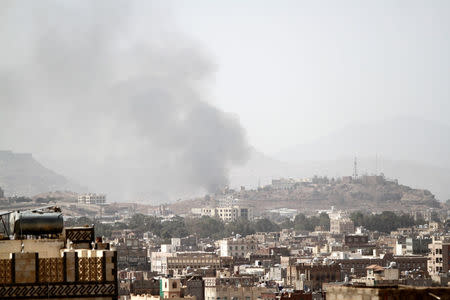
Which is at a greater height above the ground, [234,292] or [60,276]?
[234,292]

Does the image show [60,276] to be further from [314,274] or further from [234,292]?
[314,274]

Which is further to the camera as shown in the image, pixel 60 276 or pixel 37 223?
pixel 37 223

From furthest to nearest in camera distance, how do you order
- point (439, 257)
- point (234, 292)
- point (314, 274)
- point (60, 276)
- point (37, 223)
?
point (314, 274) < point (439, 257) < point (234, 292) < point (37, 223) < point (60, 276)

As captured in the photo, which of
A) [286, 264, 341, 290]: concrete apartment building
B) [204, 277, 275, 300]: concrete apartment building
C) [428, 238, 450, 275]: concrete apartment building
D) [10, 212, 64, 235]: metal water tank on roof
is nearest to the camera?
[10, 212, 64, 235]: metal water tank on roof

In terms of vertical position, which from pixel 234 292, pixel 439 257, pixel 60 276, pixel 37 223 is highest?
pixel 439 257

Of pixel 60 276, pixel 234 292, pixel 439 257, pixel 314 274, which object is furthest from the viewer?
pixel 314 274

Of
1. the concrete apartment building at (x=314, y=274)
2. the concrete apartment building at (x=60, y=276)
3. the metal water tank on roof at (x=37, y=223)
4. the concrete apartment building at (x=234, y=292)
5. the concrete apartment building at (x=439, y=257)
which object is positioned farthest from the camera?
the concrete apartment building at (x=439, y=257)

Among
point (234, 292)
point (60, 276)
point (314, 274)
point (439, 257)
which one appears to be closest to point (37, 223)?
point (60, 276)

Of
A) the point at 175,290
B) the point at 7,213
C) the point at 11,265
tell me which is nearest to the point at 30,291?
the point at 11,265

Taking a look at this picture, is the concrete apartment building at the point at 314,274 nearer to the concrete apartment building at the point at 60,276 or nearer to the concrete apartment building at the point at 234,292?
the concrete apartment building at the point at 234,292

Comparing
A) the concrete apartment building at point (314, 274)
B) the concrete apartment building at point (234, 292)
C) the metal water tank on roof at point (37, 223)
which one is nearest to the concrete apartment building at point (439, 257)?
the concrete apartment building at point (314, 274)

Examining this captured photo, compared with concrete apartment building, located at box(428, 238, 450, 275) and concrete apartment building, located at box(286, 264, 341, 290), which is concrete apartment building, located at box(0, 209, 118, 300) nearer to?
concrete apartment building, located at box(286, 264, 341, 290)

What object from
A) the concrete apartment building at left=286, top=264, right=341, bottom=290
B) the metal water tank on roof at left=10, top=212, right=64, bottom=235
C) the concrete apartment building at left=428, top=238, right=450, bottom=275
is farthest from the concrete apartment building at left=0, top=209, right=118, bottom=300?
the concrete apartment building at left=428, top=238, right=450, bottom=275

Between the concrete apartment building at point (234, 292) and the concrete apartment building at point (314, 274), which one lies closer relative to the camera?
A: the concrete apartment building at point (234, 292)
